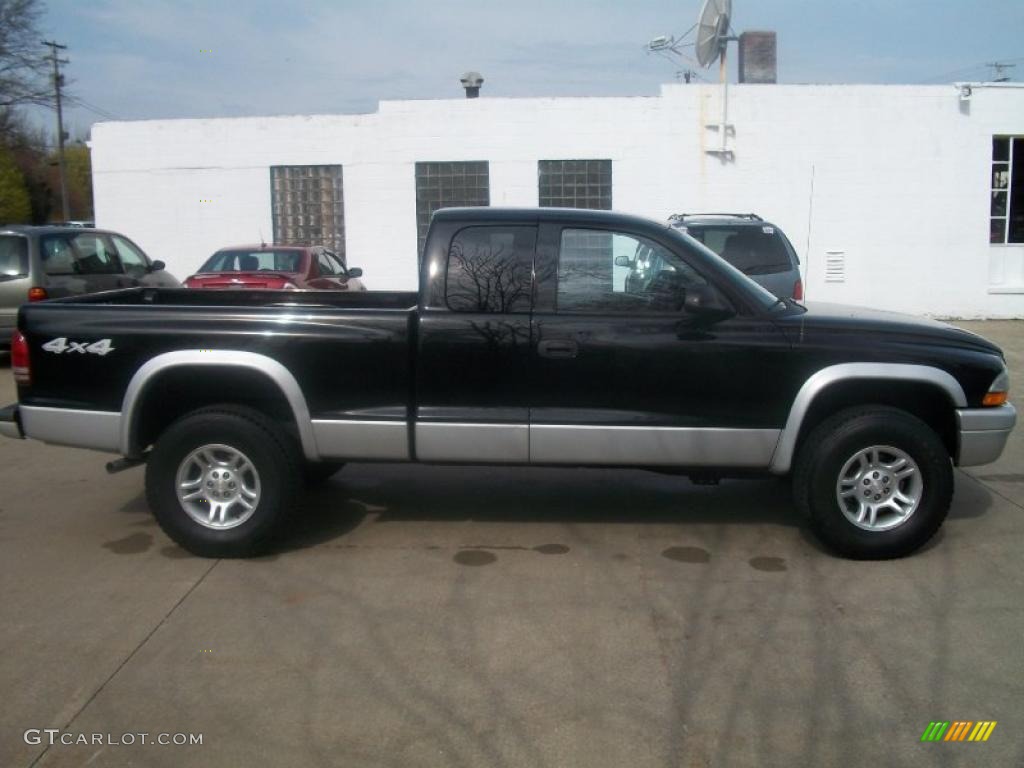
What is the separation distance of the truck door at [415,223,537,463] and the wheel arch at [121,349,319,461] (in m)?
0.64

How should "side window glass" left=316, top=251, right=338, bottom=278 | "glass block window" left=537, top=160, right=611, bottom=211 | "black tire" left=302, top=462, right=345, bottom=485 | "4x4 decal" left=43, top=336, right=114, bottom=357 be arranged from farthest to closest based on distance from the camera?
"glass block window" left=537, top=160, right=611, bottom=211 → "side window glass" left=316, top=251, right=338, bottom=278 → "black tire" left=302, top=462, right=345, bottom=485 → "4x4 decal" left=43, top=336, right=114, bottom=357

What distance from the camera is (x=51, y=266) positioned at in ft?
38.3

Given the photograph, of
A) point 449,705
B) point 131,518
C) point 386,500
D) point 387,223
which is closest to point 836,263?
point 387,223

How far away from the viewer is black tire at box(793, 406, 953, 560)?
515 cm

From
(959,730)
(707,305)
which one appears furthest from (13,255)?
(959,730)

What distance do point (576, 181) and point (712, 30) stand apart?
11.2 ft

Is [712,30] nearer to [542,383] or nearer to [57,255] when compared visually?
[57,255]

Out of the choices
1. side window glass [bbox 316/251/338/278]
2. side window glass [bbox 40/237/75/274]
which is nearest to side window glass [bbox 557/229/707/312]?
side window glass [bbox 316/251/338/278]

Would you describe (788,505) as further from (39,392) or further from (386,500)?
(39,392)

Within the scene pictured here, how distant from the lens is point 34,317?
209 inches

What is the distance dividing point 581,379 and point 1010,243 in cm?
1522

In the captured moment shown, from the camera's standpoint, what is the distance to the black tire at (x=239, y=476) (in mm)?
5242

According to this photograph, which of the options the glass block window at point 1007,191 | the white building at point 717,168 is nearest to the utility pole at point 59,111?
the white building at point 717,168

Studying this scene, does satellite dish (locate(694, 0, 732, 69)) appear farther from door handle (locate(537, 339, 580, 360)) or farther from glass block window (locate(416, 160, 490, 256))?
door handle (locate(537, 339, 580, 360))
